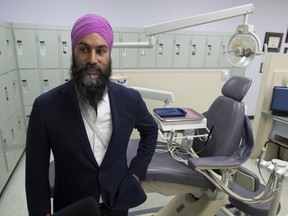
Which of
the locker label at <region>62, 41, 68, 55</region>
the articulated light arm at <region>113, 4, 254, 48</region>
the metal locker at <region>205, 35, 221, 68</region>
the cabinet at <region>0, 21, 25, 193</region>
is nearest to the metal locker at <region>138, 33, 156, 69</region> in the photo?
the metal locker at <region>205, 35, 221, 68</region>

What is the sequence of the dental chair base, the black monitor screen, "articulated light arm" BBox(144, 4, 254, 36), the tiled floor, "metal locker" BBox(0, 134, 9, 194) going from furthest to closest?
the black monitor screen
"metal locker" BBox(0, 134, 9, 194)
the tiled floor
the dental chair base
"articulated light arm" BBox(144, 4, 254, 36)

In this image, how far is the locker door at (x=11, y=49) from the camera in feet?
8.26

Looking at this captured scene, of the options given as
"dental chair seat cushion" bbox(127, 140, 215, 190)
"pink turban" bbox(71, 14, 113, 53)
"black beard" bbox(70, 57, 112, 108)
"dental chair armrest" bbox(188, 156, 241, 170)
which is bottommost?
"dental chair seat cushion" bbox(127, 140, 215, 190)

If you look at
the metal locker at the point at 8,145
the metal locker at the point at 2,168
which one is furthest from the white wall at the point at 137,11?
the metal locker at the point at 2,168

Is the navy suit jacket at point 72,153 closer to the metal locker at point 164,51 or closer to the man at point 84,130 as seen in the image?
the man at point 84,130

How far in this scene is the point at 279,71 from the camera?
2.55m

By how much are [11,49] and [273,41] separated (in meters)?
4.48

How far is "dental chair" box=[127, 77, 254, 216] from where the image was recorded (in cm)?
131

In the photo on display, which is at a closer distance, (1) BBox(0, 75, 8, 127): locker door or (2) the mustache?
(2) the mustache

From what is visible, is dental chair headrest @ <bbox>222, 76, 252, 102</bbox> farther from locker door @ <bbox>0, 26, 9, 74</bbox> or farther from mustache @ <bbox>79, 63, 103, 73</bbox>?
locker door @ <bbox>0, 26, 9, 74</bbox>

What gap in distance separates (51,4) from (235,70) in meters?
3.20

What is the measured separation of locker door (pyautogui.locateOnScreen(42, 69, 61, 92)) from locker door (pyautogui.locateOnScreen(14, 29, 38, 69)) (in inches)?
6.5

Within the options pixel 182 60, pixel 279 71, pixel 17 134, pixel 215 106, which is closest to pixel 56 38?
pixel 17 134

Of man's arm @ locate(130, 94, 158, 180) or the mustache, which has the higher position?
the mustache
